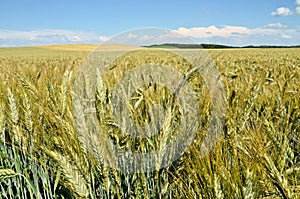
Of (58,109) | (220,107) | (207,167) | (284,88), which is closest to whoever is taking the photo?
(207,167)

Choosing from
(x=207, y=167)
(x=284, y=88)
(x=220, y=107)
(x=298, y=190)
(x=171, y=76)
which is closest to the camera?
(x=298, y=190)

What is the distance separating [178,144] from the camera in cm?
106

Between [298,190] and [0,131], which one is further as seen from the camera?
[0,131]

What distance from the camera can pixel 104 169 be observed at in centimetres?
79

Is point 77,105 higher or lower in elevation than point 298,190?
higher

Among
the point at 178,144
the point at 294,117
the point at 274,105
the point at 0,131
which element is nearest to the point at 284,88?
the point at 274,105

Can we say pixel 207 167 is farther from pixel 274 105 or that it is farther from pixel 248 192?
pixel 274 105

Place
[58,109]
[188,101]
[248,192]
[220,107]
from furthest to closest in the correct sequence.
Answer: [188,101]
[220,107]
[58,109]
[248,192]

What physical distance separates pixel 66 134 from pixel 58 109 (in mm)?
213

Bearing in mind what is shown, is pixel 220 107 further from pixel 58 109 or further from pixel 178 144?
pixel 58 109

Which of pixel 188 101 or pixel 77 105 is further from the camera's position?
pixel 188 101

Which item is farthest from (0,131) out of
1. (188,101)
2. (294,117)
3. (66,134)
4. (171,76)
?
(294,117)

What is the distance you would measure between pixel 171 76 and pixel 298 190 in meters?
1.34

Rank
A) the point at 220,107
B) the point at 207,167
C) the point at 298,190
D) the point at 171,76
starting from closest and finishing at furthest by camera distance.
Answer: the point at 298,190
the point at 207,167
the point at 220,107
the point at 171,76
